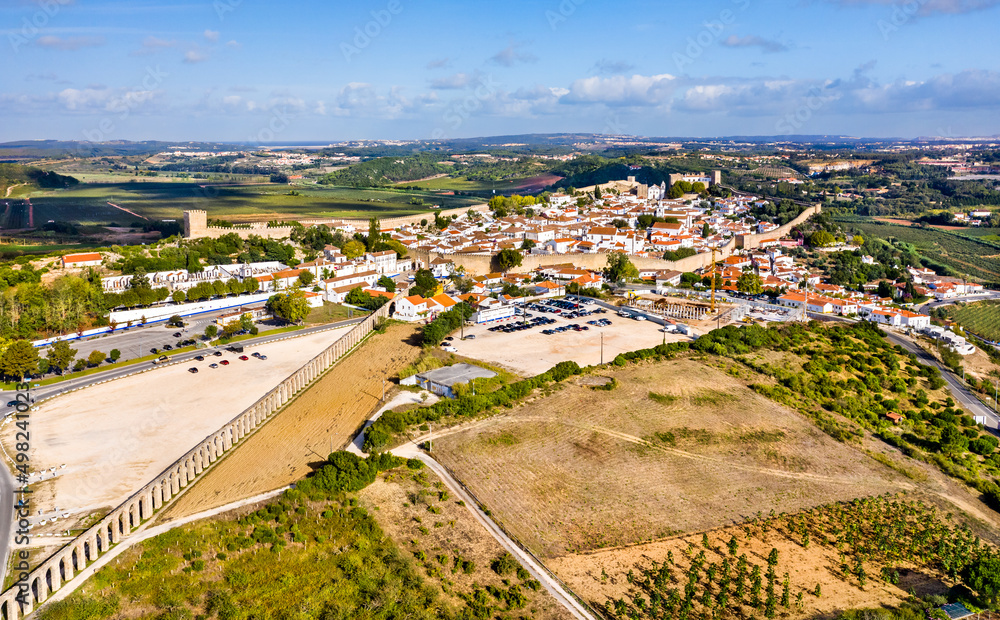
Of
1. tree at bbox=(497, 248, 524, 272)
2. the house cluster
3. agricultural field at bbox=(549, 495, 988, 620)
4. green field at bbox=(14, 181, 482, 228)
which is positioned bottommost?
agricultural field at bbox=(549, 495, 988, 620)

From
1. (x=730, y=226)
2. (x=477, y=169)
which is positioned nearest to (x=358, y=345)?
(x=730, y=226)

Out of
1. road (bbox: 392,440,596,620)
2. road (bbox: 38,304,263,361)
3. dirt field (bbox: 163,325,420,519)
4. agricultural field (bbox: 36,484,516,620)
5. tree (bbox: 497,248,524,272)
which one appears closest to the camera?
agricultural field (bbox: 36,484,516,620)

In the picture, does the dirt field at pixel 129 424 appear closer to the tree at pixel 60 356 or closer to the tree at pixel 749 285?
the tree at pixel 60 356

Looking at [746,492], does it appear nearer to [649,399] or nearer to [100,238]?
[649,399]

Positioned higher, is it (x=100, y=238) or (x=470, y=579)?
(x=100, y=238)

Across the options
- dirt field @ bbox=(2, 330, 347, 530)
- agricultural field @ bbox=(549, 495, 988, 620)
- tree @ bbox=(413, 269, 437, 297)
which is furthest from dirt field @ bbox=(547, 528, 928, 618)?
tree @ bbox=(413, 269, 437, 297)

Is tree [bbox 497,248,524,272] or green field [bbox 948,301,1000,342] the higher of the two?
tree [bbox 497,248,524,272]

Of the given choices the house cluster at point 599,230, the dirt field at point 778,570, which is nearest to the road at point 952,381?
the dirt field at point 778,570

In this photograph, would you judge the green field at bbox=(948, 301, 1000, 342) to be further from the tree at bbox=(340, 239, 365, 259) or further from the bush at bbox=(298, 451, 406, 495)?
the tree at bbox=(340, 239, 365, 259)
